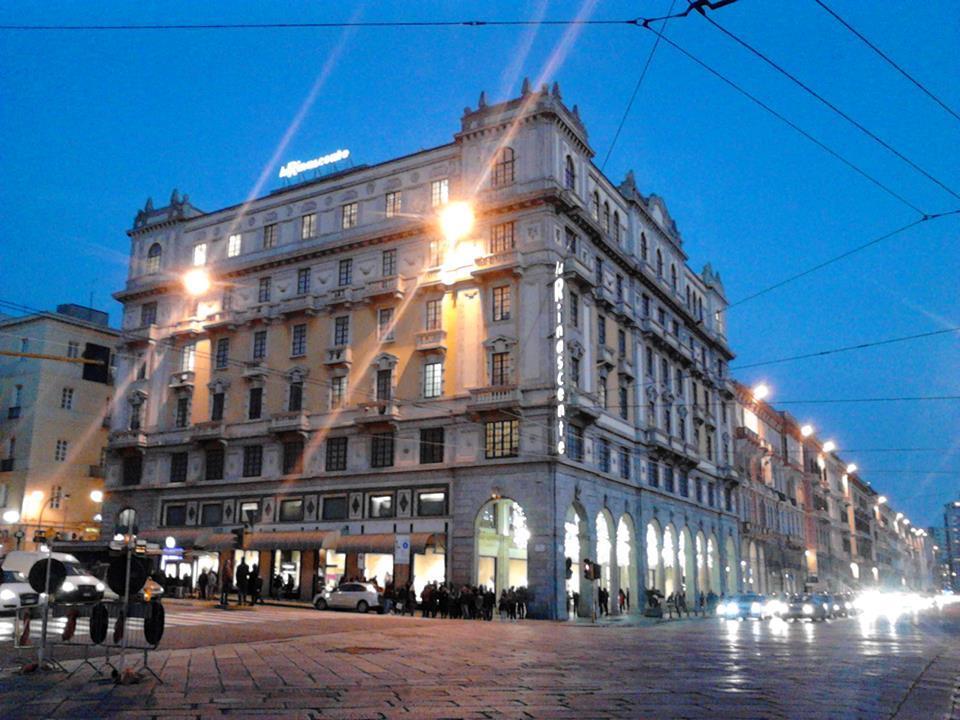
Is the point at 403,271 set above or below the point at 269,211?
below

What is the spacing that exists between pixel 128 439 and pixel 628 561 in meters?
30.6

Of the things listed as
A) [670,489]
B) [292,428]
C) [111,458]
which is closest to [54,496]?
[111,458]

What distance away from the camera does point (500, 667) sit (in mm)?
16094

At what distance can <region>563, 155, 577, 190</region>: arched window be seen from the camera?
46281 millimetres

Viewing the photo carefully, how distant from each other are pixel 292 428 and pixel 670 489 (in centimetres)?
2373

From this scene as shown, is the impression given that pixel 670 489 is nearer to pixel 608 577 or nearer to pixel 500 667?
pixel 608 577

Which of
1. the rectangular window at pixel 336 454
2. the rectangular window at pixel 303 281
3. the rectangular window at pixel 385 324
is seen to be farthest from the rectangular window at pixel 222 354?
the rectangular window at pixel 385 324

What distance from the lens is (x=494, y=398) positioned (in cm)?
4250

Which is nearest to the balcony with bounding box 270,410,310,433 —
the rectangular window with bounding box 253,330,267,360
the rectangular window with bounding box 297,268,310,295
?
the rectangular window with bounding box 253,330,267,360

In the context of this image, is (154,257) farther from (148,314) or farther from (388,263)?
(388,263)

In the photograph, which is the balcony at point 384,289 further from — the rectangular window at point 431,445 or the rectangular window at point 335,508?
the rectangular window at point 335,508

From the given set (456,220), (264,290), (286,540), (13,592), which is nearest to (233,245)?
(264,290)

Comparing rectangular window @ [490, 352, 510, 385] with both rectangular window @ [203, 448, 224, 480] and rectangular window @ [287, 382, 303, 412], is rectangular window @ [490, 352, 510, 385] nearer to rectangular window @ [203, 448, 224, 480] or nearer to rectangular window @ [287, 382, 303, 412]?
rectangular window @ [287, 382, 303, 412]

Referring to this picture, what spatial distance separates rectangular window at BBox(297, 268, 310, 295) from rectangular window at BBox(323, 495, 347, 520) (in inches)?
475
